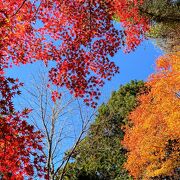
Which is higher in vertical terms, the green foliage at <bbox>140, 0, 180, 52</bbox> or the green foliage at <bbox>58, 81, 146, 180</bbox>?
the green foliage at <bbox>140, 0, 180, 52</bbox>

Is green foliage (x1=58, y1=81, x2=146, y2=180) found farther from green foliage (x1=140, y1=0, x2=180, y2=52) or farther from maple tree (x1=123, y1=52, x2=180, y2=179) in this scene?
green foliage (x1=140, y1=0, x2=180, y2=52)

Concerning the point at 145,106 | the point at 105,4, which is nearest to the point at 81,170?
the point at 145,106

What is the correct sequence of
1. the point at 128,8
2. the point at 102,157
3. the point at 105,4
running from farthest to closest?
the point at 102,157
the point at 128,8
the point at 105,4

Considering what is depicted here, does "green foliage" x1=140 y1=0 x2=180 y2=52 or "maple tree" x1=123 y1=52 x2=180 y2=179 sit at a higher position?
"green foliage" x1=140 y1=0 x2=180 y2=52

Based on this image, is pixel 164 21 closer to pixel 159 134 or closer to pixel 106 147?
pixel 159 134

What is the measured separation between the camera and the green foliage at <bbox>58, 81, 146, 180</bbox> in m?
27.1

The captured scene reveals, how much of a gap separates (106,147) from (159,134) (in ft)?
17.7

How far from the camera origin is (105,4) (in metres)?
12.7

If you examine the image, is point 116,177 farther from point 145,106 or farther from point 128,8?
point 128,8

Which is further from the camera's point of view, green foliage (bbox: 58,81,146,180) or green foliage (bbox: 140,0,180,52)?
green foliage (bbox: 58,81,146,180)

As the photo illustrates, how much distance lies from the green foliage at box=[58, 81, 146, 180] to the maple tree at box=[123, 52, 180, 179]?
1.36 m

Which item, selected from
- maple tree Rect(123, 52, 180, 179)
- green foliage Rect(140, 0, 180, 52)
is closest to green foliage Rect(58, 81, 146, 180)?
maple tree Rect(123, 52, 180, 179)

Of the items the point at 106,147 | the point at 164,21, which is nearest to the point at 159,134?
the point at 106,147

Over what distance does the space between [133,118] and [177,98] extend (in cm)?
577
